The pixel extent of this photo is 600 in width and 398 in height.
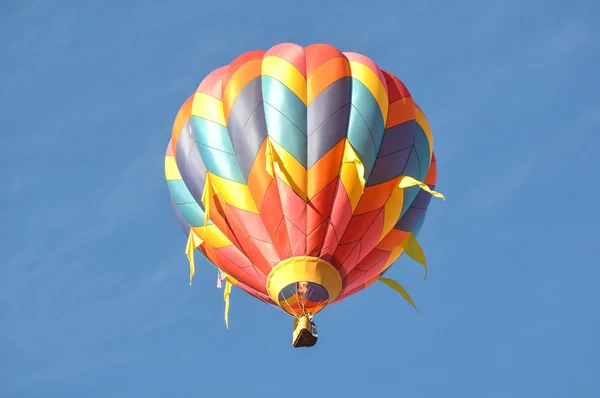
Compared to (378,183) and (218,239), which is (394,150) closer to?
(378,183)

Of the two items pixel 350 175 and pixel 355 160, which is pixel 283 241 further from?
pixel 355 160

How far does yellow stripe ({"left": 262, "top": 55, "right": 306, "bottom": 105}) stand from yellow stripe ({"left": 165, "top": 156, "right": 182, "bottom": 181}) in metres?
2.85

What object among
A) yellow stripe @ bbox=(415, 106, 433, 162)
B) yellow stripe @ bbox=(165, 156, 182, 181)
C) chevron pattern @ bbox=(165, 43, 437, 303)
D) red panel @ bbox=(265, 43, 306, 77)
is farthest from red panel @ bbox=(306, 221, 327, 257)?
yellow stripe @ bbox=(165, 156, 182, 181)

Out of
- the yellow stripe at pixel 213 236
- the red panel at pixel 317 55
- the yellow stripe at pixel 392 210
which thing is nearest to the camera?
the yellow stripe at pixel 392 210

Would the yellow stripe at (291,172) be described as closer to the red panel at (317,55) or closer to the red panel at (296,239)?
the red panel at (296,239)

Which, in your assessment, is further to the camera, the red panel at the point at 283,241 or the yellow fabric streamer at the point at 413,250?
the yellow fabric streamer at the point at 413,250

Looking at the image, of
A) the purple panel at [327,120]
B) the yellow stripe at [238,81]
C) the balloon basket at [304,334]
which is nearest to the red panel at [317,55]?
the purple panel at [327,120]

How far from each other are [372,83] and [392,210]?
8.14 feet

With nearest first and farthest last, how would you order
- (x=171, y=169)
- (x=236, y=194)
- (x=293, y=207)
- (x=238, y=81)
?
(x=293, y=207)
(x=236, y=194)
(x=238, y=81)
(x=171, y=169)

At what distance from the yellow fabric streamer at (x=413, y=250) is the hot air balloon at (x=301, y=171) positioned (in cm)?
18

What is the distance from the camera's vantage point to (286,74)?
1134 inches

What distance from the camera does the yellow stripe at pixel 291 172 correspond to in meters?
27.8

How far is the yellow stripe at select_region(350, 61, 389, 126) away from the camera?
28781 mm

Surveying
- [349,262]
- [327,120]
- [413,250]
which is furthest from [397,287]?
[327,120]
